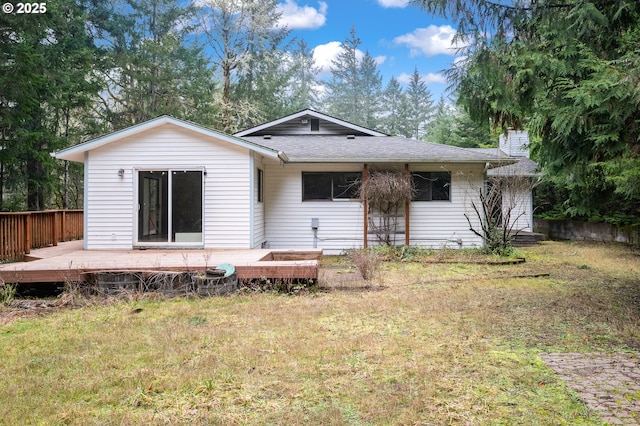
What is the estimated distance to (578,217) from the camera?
1527 centimetres

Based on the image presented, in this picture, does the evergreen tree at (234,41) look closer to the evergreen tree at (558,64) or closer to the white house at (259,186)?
the white house at (259,186)

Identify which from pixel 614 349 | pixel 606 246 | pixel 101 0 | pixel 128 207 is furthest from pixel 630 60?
pixel 101 0

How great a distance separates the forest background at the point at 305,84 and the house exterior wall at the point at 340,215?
2.13m

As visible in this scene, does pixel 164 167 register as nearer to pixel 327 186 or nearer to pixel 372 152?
pixel 327 186

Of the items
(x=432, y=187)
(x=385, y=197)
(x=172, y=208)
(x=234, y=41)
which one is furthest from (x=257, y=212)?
(x=234, y=41)

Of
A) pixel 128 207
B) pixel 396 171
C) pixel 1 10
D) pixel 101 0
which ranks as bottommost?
pixel 128 207

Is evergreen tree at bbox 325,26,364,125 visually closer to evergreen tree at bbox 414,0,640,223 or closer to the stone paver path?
evergreen tree at bbox 414,0,640,223

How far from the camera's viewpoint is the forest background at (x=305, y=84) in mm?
4656

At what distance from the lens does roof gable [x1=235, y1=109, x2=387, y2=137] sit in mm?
13945

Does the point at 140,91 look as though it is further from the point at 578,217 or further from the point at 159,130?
the point at 578,217

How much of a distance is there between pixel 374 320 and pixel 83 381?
3.03m

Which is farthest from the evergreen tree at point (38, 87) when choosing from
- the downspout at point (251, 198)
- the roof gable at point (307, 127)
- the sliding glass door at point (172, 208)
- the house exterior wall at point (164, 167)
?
the downspout at point (251, 198)

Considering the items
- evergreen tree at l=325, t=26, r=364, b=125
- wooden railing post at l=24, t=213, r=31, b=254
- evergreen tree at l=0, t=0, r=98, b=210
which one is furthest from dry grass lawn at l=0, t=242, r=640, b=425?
evergreen tree at l=325, t=26, r=364, b=125

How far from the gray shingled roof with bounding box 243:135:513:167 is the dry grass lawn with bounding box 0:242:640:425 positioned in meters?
4.34
